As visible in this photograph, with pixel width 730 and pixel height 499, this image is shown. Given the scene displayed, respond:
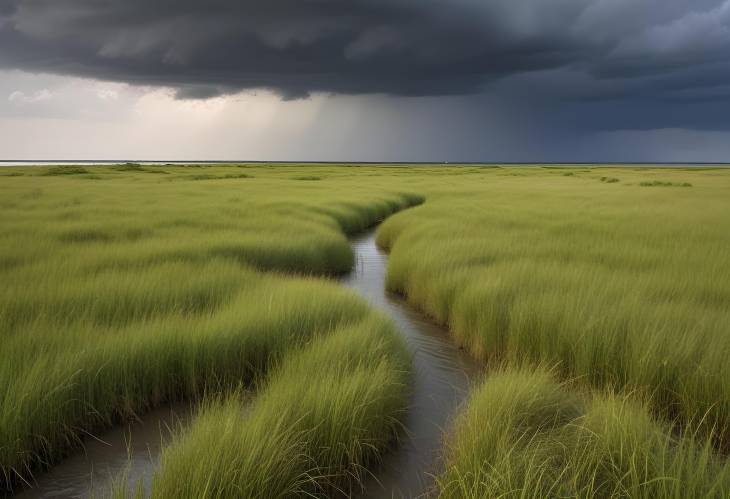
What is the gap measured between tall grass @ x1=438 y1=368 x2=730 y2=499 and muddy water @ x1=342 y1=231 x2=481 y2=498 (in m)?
0.28

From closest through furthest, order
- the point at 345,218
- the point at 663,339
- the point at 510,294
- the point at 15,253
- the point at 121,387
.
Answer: the point at 121,387
the point at 663,339
the point at 510,294
the point at 15,253
the point at 345,218

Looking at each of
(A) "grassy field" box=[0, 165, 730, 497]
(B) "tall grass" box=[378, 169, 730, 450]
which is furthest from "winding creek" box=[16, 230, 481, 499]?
(B) "tall grass" box=[378, 169, 730, 450]

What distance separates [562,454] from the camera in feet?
10.3

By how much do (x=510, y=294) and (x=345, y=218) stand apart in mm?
10268

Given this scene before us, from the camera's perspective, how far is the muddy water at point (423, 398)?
347cm

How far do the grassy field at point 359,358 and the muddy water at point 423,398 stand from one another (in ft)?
0.61

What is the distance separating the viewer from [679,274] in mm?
7254

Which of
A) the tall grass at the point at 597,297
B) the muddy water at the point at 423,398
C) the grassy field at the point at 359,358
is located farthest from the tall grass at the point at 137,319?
the tall grass at the point at 597,297

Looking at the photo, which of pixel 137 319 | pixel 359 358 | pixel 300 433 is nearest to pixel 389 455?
pixel 300 433

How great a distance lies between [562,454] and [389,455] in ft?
4.38

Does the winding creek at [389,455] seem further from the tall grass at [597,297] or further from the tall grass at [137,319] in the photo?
the tall grass at [597,297]

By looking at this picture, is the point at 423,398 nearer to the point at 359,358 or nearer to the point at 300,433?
the point at 359,358

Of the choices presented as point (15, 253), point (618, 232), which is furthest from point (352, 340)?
point (618, 232)

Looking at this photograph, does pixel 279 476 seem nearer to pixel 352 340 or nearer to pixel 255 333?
pixel 352 340
